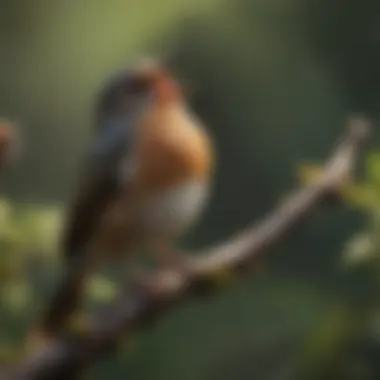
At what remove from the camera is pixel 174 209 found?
5.04 ft

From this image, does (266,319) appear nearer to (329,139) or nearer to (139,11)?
(329,139)

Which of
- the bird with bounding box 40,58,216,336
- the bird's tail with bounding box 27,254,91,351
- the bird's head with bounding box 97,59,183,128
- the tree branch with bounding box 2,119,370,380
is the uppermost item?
the bird's head with bounding box 97,59,183,128

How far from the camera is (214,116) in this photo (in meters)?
1.58

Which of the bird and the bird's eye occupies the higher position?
the bird's eye

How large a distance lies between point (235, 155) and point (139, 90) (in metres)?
0.15

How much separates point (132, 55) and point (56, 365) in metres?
0.41

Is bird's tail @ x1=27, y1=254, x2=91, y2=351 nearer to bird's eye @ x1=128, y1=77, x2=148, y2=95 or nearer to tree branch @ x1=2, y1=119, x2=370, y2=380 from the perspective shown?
tree branch @ x1=2, y1=119, x2=370, y2=380

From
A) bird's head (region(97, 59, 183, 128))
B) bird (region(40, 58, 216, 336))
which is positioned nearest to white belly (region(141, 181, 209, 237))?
bird (region(40, 58, 216, 336))

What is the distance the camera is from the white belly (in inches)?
60.2

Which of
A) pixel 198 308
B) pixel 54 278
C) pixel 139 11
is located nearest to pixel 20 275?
pixel 54 278

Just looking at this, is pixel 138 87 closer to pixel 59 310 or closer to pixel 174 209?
pixel 174 209

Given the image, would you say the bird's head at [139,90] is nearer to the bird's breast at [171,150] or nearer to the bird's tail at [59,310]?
the bird's breast at [171,150]

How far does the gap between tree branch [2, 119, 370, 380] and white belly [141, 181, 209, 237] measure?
0.17 feet

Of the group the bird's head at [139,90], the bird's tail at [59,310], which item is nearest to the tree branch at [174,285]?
the bird's tail at [59,310]
